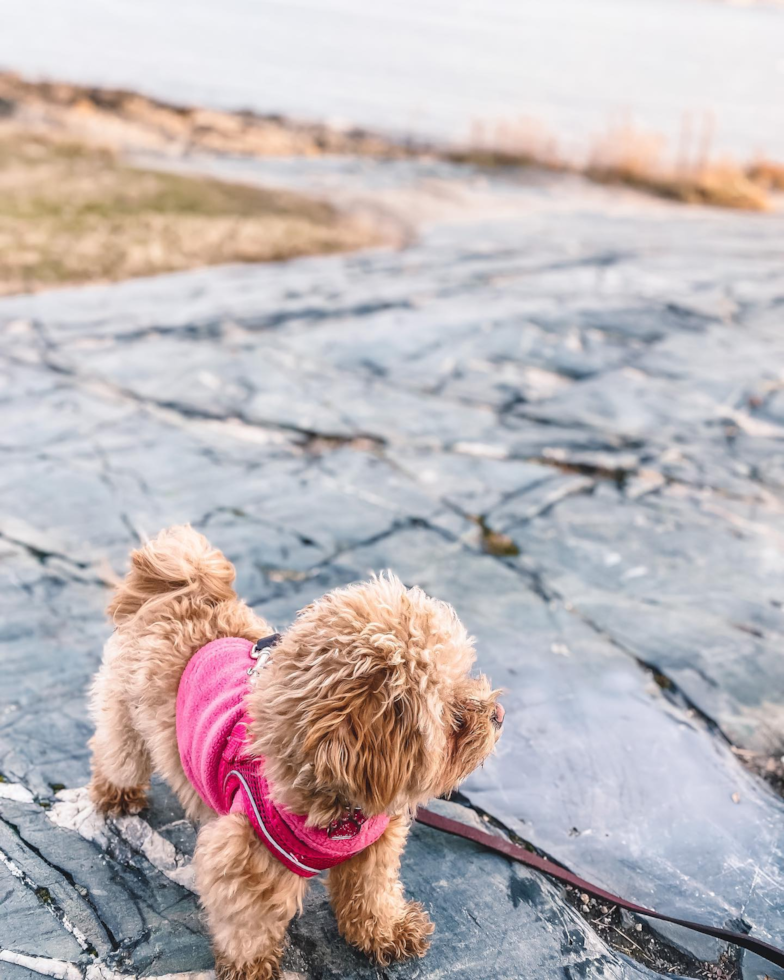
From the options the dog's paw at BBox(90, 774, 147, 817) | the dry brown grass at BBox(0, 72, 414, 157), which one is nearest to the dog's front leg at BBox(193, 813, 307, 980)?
the dog's paw at BBox(90, 774, 147, 817)

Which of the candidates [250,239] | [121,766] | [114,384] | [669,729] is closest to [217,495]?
[114,384]

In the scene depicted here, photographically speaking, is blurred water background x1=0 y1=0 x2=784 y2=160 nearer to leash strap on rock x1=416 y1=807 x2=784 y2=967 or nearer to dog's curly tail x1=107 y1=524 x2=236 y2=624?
dog's curly tail x1=107 y1=524 x2=236 y2=624

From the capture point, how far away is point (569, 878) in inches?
114

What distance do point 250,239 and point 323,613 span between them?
955 centimetres

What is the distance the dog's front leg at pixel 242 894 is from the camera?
2383mm

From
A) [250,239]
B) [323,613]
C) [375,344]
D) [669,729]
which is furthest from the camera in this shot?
[250,239]

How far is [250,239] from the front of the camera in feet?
35.7

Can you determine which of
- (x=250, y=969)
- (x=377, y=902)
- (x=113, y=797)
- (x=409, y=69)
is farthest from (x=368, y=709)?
(x=409, y=69)

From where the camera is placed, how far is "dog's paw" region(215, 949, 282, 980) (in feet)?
8.22

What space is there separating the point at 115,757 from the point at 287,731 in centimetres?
117

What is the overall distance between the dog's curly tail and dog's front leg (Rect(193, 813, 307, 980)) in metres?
0.84

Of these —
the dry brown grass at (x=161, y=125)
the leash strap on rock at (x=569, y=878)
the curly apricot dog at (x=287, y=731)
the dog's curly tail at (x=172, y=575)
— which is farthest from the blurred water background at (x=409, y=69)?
the curly apricot dog at (x=287, y=731)

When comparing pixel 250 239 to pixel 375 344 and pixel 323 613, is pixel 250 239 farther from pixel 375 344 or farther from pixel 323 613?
pixel 323 613

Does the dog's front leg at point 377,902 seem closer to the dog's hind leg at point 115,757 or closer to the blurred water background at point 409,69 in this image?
the dog's hind leg at point 115,757
